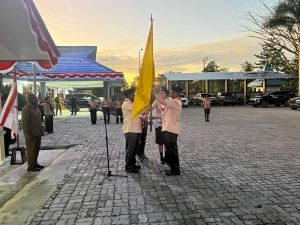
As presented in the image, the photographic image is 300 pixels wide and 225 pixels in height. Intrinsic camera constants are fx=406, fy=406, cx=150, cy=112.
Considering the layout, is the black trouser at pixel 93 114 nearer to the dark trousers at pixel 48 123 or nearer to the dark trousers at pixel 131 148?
the dark trousers at pixel 48 123

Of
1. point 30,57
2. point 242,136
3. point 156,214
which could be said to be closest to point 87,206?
point 156,214

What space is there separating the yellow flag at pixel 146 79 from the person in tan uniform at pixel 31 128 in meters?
2.64

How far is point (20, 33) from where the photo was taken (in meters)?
5.00

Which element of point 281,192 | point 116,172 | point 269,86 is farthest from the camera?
point 269,86

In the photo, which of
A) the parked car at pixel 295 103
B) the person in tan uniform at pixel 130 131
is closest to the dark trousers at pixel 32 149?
the person in tan uniform at pixel 130 131

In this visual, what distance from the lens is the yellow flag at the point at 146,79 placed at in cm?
702

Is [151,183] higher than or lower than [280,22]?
lower

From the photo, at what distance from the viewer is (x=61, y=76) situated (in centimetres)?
2309

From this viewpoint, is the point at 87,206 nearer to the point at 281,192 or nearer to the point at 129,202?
the point at 129,202

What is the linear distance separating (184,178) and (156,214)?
7.00 ft

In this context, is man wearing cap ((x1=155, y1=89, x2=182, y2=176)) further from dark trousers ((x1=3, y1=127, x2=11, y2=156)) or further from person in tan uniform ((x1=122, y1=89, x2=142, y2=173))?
dark trousers ((x1=3, y1=127, x2=11, y2=156))

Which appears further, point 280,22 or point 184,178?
point 280,22

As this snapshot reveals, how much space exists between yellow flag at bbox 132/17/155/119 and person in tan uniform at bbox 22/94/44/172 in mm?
2639

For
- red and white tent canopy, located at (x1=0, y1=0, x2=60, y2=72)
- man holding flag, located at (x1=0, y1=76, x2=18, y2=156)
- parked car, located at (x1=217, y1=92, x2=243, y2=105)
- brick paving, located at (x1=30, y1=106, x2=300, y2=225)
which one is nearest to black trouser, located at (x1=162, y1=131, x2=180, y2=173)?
brick paving, located at (x1=30, y1=106, x2=300, y2=225)
